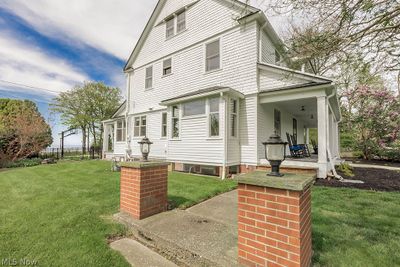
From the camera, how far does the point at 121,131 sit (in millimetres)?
14656

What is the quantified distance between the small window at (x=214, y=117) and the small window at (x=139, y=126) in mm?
5917

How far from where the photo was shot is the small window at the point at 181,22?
1096cm

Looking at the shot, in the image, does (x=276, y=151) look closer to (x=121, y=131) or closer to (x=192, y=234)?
(x=192, y=234)

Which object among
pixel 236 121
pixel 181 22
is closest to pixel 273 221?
pixel 236 121

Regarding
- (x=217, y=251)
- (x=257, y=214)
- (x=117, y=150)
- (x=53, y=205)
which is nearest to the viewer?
(x=257, y=214)

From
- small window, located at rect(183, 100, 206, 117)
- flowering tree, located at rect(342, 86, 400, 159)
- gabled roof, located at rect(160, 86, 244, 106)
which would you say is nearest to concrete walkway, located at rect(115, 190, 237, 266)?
gabled roof, located at rect(160, 86, 244, 106)

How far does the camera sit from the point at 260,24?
847 centimetres

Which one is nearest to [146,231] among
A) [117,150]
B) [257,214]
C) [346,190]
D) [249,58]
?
[257,214]

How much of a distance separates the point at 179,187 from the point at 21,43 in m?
17.8

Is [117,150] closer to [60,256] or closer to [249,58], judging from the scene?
[249,58]

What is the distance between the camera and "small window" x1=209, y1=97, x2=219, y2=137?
8109 mm

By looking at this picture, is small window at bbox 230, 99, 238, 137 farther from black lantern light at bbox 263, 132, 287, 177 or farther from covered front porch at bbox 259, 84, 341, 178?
black lantern light at bbox 263, 132, 287, 177

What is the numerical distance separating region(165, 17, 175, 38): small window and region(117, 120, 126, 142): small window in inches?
271

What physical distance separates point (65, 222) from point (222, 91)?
20.2ft
